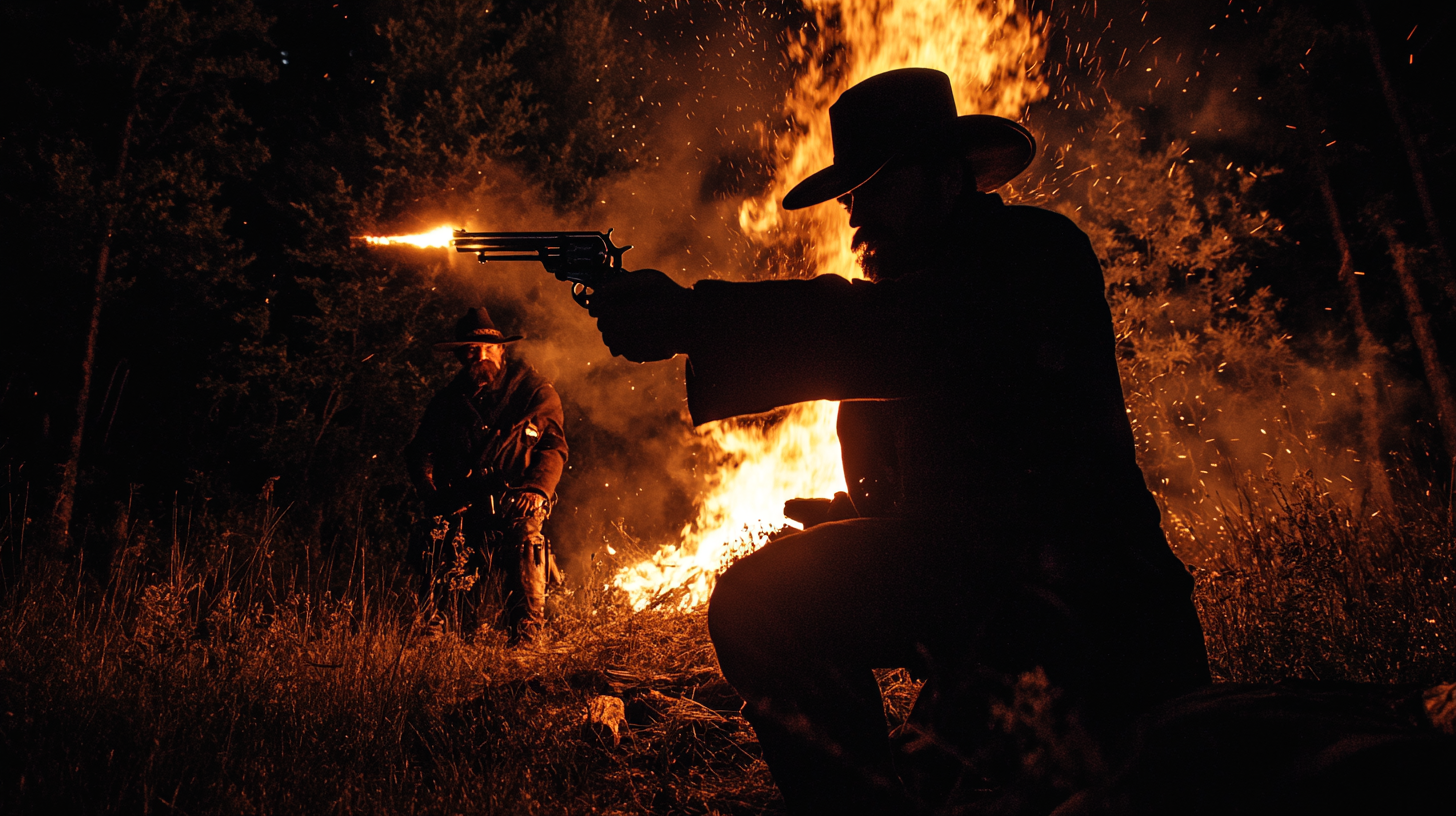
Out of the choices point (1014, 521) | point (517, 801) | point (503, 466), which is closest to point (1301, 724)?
point (1014, 521)

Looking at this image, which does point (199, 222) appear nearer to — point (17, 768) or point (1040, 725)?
point (17, 768)

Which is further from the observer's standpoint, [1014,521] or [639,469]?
[639,469]

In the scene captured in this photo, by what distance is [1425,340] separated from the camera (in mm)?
13922

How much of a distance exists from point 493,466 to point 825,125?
521 cm

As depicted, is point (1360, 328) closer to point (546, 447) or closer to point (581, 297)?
point (546, 447)

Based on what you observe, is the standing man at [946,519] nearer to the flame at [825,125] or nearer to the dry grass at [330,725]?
the dry grass at [330,725]

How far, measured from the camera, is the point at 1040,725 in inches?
52.1

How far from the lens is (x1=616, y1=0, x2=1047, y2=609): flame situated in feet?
21.4

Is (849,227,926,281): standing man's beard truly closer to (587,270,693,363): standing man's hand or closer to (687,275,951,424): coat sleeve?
(687,275,951,424): coat sleeve

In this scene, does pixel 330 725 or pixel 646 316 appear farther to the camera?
pixel 330 725

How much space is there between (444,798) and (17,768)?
1329 mm

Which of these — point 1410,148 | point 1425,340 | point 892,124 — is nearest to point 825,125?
point 892,124

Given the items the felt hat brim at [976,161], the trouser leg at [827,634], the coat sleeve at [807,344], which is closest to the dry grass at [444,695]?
the trouser leg at [827,634]

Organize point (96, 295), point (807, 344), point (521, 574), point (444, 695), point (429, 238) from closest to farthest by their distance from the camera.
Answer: point (807, 344) < point (444, 695) < point (429, 238) < point (521, 574) < point (96, 295)
